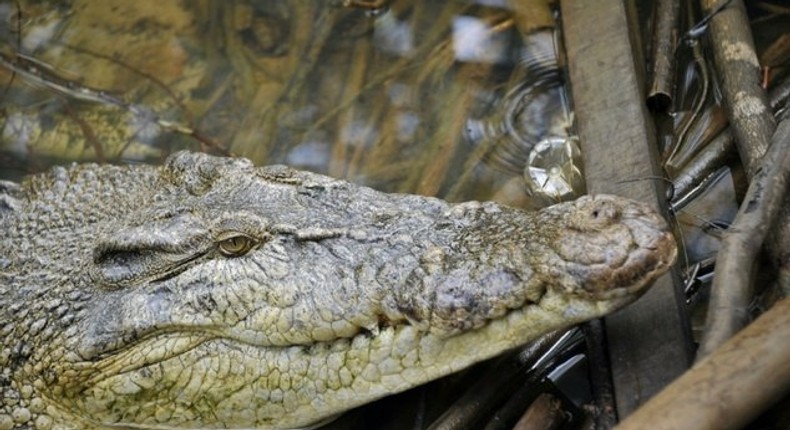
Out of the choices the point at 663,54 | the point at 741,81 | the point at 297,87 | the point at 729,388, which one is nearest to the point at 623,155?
the point at 741,81

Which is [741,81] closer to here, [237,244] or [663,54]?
[663,54]

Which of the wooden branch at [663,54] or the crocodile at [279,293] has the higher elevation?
the wooden branch at [663,54]

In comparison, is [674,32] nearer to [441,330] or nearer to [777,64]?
[777,64]

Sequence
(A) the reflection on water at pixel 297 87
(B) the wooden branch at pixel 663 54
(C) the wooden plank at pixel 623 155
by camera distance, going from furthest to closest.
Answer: (A) the reflection on water at pixel 297 87, (B) the wooden branch at pixel 663 54, (C) the wooden plank at pixel 623 155

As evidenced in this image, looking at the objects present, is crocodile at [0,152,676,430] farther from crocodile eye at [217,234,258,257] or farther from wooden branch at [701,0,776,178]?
wooden branch at [701,0,776,178]

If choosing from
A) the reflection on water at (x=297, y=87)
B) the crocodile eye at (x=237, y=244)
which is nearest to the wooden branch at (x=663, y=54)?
the reflection on water at (x=297, y=87)

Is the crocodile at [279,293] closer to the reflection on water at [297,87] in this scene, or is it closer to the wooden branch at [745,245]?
the wooden branch at [745,245]

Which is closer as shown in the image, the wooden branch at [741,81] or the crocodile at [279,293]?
the crocodile at [279,293]
